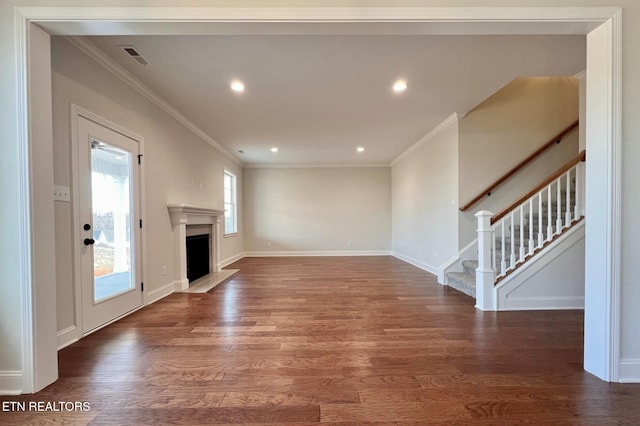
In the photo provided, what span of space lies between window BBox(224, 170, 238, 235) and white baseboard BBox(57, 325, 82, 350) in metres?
4.09

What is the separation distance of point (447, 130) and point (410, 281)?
2.48 m

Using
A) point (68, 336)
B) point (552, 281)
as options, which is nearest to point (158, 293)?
point (68, 336)

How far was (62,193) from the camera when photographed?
7.32ft

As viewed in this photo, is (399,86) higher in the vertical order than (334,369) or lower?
higher

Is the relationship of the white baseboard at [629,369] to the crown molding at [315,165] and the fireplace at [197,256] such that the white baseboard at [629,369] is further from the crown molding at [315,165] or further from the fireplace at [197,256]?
the crown molding at [315,165]

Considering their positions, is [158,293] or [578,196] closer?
[578,196]

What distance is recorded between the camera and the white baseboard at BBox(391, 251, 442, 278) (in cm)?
490

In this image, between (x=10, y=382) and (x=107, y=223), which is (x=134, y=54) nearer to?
(x=107, y=223)

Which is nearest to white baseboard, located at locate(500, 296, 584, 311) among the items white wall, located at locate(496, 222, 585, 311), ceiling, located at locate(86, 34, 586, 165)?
white wall, located at locate(496, 222, 585, 311)

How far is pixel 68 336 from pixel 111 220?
108 centimetres

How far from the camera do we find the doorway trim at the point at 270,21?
1631 millimetres

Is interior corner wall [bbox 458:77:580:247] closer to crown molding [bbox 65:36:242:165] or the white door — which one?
crown molding [bbox 65:36:242:165]

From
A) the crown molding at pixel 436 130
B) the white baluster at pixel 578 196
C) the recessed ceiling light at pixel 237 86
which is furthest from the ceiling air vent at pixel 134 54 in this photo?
the white baluster at pixel 578 196

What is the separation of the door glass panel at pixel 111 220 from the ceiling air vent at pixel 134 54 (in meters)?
0.86
